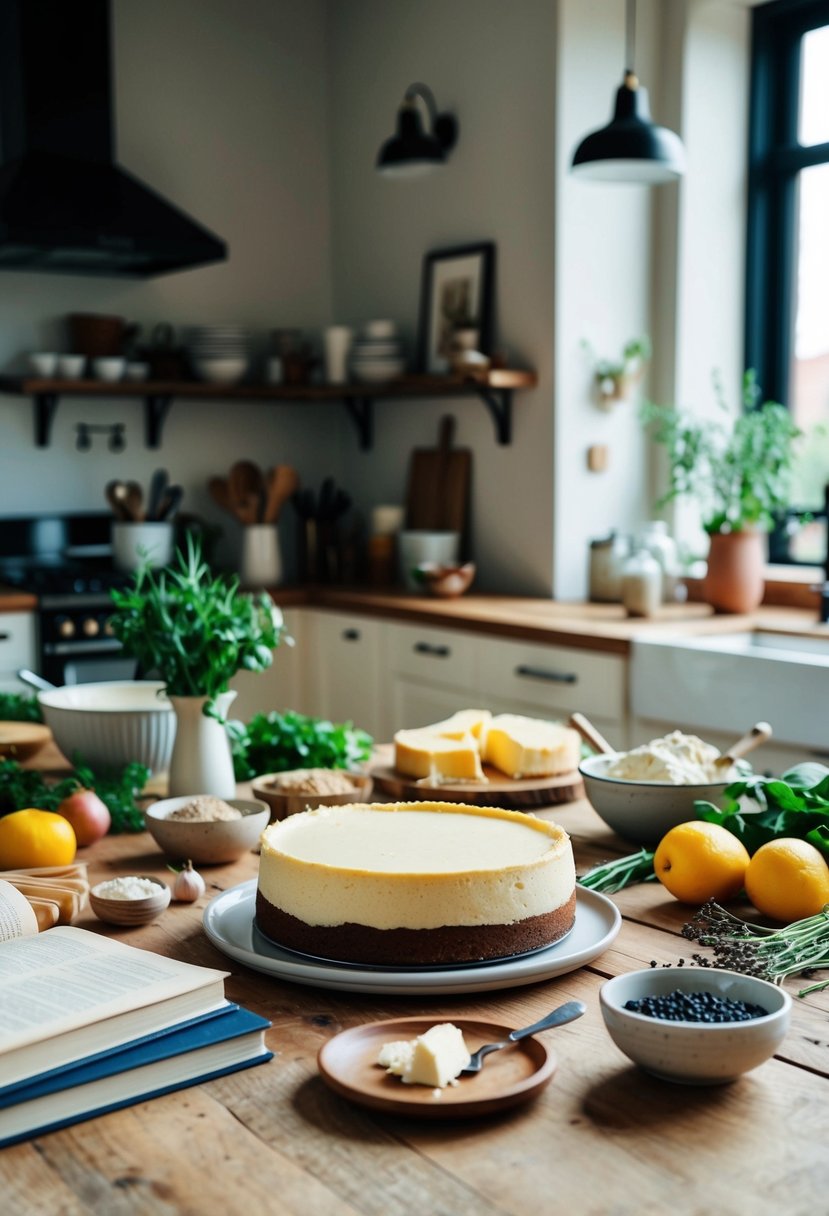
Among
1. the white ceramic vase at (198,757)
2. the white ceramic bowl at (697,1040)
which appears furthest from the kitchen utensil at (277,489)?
the white ceramic bowl at (697,1040)

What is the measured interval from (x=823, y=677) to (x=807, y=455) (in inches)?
49.5

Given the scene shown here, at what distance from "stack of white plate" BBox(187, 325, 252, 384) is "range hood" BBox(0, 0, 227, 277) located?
43 centimetres

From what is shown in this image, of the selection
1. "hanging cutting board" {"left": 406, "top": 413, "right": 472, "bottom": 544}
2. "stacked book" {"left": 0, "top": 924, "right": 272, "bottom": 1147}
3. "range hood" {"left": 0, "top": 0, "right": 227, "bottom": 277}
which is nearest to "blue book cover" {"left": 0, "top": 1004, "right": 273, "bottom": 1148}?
"stacked book" {"left": 0, "top": 924, "right": 272, "bottom": 1147}

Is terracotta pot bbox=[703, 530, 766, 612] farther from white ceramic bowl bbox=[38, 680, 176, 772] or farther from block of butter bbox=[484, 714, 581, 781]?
white ceramic bowl bbox=[38, 680, 176, 772]

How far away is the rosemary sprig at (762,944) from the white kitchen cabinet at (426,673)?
2.39 meters

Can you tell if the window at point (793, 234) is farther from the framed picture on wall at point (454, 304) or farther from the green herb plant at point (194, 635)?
the green herb plant at point (194, 635)

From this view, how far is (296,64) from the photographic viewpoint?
489cm

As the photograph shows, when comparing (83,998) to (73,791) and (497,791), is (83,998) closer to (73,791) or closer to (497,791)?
(73,791)

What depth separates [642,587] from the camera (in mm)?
3537

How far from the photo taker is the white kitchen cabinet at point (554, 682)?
326 cm

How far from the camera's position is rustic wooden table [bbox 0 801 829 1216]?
799 millimetres

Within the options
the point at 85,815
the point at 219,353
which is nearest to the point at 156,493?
the point at 219,353

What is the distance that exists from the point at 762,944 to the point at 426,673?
2.72 meters

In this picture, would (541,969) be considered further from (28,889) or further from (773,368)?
(773,368)
